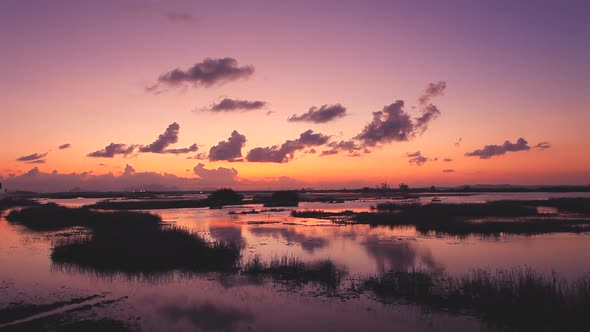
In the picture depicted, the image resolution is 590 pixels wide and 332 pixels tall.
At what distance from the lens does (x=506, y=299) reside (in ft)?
54.3

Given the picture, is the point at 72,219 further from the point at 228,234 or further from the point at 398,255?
the point at 398,255

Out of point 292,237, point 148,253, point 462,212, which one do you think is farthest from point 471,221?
point 148,253

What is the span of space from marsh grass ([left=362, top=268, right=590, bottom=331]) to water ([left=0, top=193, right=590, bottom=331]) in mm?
1164

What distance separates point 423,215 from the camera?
2286 inches

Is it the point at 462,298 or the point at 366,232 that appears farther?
the point at 366,232

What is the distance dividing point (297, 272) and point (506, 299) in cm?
1033

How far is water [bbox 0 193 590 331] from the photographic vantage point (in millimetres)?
16094

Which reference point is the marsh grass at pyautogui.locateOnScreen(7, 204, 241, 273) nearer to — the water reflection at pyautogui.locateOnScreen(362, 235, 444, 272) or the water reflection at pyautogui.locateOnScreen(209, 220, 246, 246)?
the water reflection at pyautogui.locateOnScreen(209, 220, 246, 246)

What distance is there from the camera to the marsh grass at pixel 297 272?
72.8ft

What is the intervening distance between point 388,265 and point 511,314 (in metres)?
10.4

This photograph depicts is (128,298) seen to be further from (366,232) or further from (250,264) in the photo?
(366,232)

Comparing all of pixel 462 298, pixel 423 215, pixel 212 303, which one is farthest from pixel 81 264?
pixel 423 215

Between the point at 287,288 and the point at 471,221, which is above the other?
the point at 471,221

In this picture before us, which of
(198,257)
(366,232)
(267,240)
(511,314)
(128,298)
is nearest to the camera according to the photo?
(511,314)
